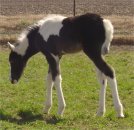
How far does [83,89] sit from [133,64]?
10.8 ft

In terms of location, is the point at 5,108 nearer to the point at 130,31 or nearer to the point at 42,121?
the point at 42,121

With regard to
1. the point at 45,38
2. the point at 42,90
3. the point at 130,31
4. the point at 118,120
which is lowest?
the point at 130,31

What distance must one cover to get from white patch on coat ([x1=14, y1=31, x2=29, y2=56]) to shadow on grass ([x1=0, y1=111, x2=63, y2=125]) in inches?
44.4

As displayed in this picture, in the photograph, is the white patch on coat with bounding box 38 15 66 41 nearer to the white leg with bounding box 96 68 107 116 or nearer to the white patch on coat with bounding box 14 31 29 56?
the white patch on coat with bounding box 14 31 29 56

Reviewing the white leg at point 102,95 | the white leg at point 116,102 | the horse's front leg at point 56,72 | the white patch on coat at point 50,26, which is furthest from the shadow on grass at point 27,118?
the white patch on coat at point 50,26

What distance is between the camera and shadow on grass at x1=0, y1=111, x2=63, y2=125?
7076 mm

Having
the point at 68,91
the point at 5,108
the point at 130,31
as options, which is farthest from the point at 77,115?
the point at 130,31

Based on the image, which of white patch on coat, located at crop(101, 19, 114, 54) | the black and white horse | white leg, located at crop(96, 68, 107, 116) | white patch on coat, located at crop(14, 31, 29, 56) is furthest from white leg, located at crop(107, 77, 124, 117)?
white patch on coat, located at crop(14, 31, 29, 56)

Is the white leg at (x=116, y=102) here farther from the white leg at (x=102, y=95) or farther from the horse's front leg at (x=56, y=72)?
the horse's front leg at (x=56, y=72)

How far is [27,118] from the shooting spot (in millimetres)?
7348

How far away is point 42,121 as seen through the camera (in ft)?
23.1

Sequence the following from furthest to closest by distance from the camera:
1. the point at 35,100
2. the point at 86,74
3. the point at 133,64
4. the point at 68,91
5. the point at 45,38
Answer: the point at 133,64
the point at 86,74
the point at 68,91
the point at 35,100
the point at 45,38

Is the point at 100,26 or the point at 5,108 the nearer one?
the point at 100,26

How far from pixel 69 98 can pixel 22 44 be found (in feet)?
5.07
